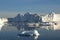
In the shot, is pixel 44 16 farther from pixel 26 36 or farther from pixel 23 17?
pixel 26 36

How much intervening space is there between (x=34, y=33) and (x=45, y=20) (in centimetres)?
4062

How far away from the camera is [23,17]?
78.3 m

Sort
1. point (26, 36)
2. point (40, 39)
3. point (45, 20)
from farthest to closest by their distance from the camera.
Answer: point (45, 20)
point (26, 36)
point (40, 39)

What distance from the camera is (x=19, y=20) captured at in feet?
254

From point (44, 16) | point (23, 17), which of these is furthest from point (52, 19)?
point (23, 17)

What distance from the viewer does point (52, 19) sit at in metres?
75.3

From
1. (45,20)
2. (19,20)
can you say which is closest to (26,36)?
(45,20)

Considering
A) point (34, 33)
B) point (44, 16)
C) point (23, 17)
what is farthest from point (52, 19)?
point (34, 33)

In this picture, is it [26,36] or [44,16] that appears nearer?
[26,36]

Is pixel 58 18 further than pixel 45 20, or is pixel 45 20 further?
pixel 58 18

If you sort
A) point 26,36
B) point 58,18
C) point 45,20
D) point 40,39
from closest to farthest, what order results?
point 40,39 < point 26,36 < point 45,20 < point 58,18

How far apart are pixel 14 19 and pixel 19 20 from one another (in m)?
1.64

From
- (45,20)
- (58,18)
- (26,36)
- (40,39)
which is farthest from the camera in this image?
(58,18)

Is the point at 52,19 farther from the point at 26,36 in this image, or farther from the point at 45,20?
the point at 26,36
